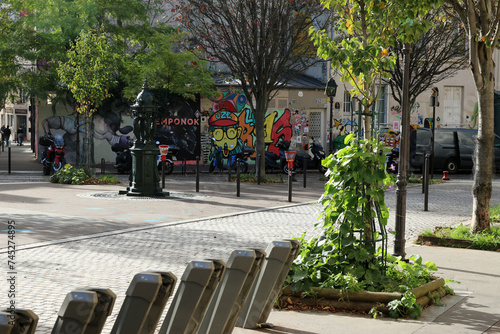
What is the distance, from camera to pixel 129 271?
7.99 m

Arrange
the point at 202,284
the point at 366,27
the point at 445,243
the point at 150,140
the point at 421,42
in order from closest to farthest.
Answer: the point at 202,284 → the point at 366,27 → the point at 445,243 → the point at 150,140 → the point at 421,42

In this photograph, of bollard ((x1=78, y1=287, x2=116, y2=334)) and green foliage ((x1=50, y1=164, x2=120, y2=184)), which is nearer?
bollard ((x1=78, y1=287, x2=116, y2=334))

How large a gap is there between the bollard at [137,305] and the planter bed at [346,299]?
2897 mm

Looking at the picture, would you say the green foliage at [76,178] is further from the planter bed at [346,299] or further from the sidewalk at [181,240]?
the planter bed at [346,299]

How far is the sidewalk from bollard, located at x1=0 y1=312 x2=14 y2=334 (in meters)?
2.67

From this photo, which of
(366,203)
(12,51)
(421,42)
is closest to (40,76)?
(12,51)

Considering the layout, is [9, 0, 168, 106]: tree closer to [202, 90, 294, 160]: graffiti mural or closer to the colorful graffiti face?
[202, 90, 294, 160]: graffiti mural

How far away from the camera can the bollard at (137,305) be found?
3666 mm

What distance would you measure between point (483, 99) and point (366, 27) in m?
3.91

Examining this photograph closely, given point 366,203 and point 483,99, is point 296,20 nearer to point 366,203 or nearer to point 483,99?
point 483,99

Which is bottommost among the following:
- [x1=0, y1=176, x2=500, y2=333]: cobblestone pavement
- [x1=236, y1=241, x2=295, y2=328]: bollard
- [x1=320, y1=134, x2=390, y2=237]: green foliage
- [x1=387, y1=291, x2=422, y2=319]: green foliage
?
[x1=0, y1=176, x2=500, y2=333]: cobblestone pavement

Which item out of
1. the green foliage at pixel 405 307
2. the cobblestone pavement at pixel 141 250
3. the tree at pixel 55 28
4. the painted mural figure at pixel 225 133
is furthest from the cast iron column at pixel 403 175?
the painted mural figure at pixel 225 133

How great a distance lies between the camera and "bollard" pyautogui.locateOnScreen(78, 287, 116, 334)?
3.30m

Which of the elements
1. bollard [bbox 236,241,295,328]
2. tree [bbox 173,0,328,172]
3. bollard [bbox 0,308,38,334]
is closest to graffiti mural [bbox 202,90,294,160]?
tree [bbox 173,0,328,172]
